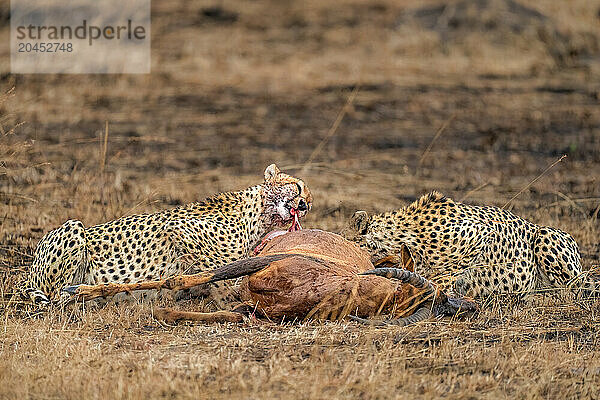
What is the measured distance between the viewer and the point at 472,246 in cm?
738

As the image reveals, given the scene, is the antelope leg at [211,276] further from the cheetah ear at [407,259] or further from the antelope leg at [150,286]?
the cheetah ear at [407,259]

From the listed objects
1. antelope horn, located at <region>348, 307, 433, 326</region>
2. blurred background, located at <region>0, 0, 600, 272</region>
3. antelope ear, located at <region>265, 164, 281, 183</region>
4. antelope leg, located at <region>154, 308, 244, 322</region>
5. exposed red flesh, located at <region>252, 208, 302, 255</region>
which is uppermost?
antelope ear, located at <region>265, 164, 281, 183</region>

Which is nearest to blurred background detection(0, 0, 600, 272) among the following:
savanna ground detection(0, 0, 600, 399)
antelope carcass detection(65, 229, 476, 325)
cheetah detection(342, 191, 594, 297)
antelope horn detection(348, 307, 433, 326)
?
savanna ground detection(0, 0, 600, 399)

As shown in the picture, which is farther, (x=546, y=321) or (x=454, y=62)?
(x=454, y=62)

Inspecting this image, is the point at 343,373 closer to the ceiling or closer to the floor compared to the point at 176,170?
closer to the ceiling

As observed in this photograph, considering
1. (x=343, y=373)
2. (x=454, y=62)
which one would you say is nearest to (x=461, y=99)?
(x=454, y=62)

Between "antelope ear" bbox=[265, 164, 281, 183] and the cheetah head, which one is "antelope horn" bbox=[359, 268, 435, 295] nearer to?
the cheetah head

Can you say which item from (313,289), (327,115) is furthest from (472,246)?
(327,115)

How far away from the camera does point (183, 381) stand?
515 cm

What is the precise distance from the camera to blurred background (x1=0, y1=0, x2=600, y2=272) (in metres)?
9.73

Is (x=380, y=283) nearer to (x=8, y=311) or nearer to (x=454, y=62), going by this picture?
(x=8, y=311)

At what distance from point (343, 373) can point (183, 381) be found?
81 centimetres

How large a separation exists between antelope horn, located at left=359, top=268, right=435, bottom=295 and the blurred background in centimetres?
249

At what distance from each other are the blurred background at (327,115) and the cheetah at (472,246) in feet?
2.63
